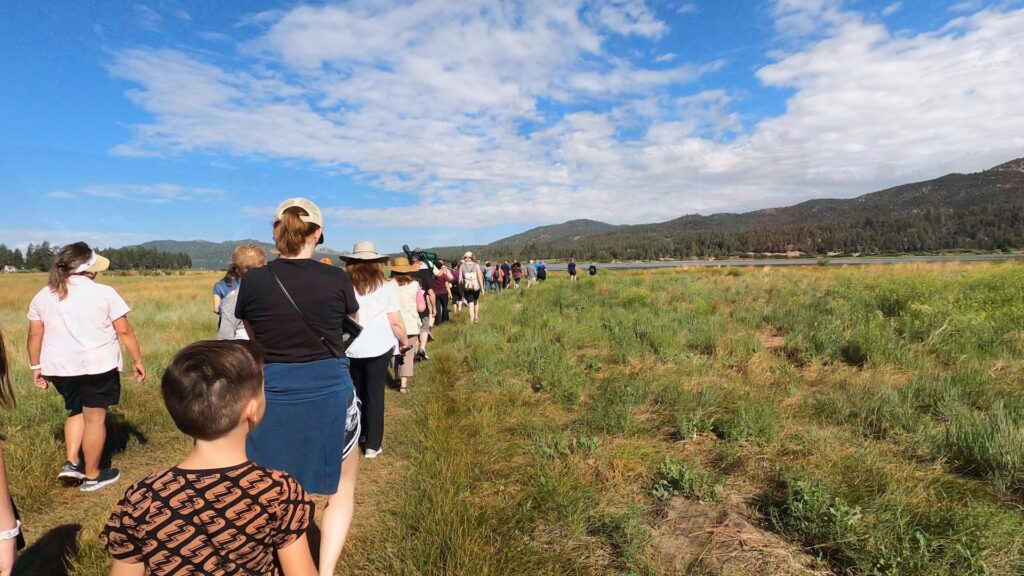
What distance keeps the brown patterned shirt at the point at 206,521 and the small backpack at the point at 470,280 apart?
33.8 feet

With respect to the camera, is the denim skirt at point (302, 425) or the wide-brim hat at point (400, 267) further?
the wide-brim hat at point (400, 267)

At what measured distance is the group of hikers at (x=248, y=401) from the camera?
128cm

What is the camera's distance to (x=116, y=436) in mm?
4797

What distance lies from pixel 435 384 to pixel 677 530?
4.22 meters

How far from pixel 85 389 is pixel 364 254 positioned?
2442mm

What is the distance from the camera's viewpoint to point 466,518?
9.17ft

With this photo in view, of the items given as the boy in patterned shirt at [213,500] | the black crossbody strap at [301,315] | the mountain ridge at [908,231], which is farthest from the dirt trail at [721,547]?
the mountain ridge at [908,231]

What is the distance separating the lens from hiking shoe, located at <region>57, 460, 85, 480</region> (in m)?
3.63

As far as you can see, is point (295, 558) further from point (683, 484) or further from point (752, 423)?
point (752, 423)

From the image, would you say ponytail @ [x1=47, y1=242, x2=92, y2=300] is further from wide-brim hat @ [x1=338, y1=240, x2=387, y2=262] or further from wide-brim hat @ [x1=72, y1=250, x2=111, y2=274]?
wide-brim hat @ [x1=338, y1=240, x2=387, y2=262]

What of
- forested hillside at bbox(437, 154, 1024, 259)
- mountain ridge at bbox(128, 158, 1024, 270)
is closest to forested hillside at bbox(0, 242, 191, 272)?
mountain ridge at bbox(128, 158, 1024, 270)

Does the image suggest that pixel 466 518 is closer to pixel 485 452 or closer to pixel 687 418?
pixel 485 452

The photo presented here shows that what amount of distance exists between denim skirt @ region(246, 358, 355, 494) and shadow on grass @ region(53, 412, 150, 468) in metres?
3.47

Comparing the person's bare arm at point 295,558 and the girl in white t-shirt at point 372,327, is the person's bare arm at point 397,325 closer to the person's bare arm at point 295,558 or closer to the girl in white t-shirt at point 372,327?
the girl in white t-shirt at point 372,327
